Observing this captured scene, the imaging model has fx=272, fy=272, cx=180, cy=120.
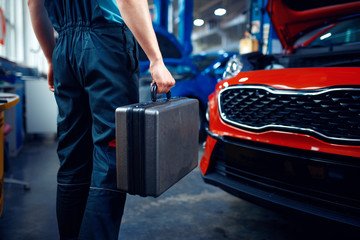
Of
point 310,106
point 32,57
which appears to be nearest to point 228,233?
point 310,106

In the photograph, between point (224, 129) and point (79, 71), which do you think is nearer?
point (79, 71)

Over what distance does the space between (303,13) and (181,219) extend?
5.44 feet

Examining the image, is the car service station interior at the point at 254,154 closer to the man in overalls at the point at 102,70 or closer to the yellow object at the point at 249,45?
the man in overalls at the point at 102,70

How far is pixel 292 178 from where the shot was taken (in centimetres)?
121

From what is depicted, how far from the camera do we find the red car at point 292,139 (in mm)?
1065

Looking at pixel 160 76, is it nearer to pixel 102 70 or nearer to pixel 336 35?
pixel 102 70

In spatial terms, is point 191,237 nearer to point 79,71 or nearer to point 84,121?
point 84,121

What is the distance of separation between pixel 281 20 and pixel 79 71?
168cm

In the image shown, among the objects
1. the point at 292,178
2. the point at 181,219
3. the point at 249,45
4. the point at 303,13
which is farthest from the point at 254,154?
the point at 249,45

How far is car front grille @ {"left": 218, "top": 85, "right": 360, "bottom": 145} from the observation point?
107 cm

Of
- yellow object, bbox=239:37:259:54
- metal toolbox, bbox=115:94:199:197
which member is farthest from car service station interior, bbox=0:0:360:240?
yellow object, bbox=239:37:259:54

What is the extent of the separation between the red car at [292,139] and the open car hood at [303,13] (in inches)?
2.5

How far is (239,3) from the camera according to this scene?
16.2 m

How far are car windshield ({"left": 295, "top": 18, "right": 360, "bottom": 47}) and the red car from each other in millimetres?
245
